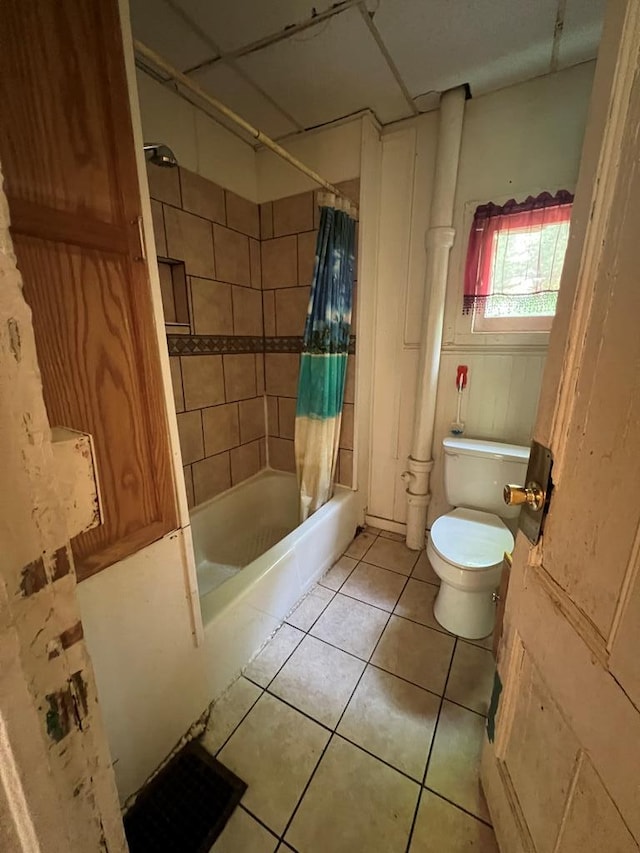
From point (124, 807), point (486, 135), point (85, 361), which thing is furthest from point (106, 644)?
point (486, 135)

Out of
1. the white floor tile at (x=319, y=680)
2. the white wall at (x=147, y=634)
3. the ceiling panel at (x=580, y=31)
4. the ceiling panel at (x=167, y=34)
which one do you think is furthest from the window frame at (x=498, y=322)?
the white floor tile at (x=319, y=680)

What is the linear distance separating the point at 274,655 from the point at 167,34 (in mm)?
2349

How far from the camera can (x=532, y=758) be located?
2.31 feet

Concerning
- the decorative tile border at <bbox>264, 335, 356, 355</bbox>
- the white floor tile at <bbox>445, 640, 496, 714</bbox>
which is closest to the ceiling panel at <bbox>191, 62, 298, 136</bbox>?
the decorative tile border at <bbox>264, 335, 356, 355</bbox>

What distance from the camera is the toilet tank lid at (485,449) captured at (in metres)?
1.57

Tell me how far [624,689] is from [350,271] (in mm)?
1772

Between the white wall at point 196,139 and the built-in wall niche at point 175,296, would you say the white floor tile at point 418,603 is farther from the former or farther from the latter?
the white wall at point 196,139

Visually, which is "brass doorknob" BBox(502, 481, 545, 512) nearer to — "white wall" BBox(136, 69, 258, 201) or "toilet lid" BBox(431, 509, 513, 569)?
"toilet lid" BBox(431, 509, 513, 569)

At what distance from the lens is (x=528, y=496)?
671mm

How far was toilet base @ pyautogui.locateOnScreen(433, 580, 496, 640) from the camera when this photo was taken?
1.46 meters

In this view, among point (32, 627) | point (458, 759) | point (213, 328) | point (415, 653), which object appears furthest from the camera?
point (213, 328)

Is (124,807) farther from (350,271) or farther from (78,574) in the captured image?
(350,271)

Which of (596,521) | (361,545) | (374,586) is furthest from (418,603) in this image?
(596,521)

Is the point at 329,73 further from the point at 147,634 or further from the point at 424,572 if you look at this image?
the point at 424,572
